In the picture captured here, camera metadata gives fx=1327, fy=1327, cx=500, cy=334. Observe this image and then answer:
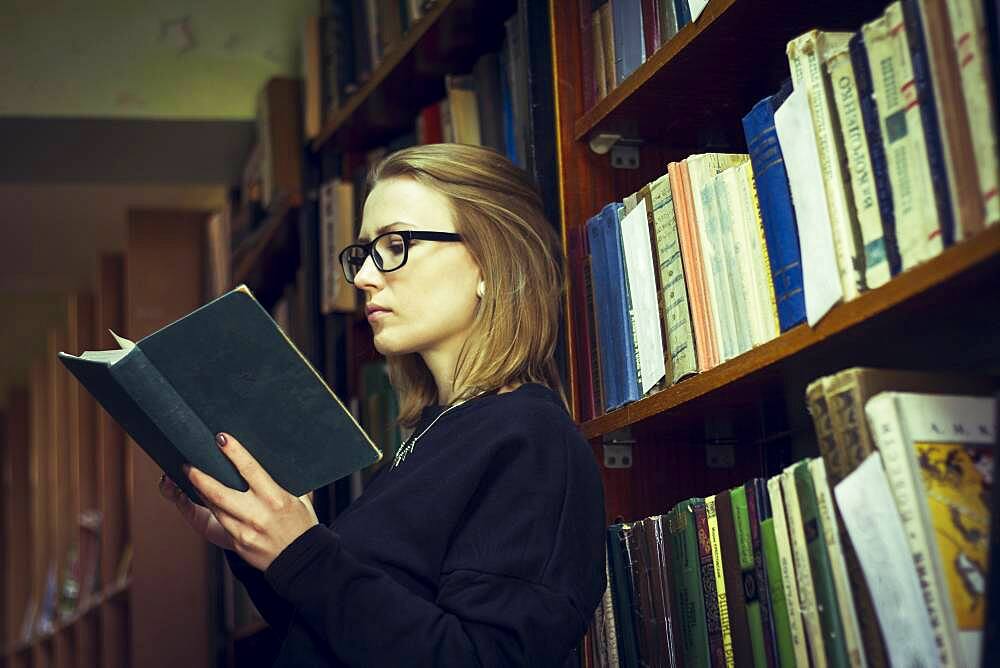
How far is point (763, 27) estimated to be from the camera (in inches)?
54.4

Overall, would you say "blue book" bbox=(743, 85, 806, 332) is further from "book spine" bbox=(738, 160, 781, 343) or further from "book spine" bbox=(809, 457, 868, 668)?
"book spine" bbox=(809, 457, 868, 668)

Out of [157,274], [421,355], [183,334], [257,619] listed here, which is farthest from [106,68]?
[183,334]

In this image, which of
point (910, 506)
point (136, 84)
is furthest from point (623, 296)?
point (136, 84)

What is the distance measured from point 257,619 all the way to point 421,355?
1.46 m

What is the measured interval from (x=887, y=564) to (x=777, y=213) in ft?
1.21

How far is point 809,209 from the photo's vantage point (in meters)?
1.17

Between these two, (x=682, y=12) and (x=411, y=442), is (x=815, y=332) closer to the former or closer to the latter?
(x=682, y=12)

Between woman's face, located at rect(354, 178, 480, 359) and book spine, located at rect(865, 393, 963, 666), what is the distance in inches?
23.9

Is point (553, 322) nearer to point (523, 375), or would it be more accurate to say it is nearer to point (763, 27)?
point (523, 375)

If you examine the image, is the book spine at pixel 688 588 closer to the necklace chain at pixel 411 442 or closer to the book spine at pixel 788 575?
the book spine at pixel 788 575

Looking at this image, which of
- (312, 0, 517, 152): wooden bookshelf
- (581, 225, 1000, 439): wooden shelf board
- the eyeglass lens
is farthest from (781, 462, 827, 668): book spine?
(312, 0, 517, 152): wooden bookshelf

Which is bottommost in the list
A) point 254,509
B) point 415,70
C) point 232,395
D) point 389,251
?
point 254,509

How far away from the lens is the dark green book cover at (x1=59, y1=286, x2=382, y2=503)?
1.26 m

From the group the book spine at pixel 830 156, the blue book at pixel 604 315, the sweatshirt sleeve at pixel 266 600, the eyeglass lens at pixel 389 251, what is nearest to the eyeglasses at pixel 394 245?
the eyeglass lens at pixel 389 251
